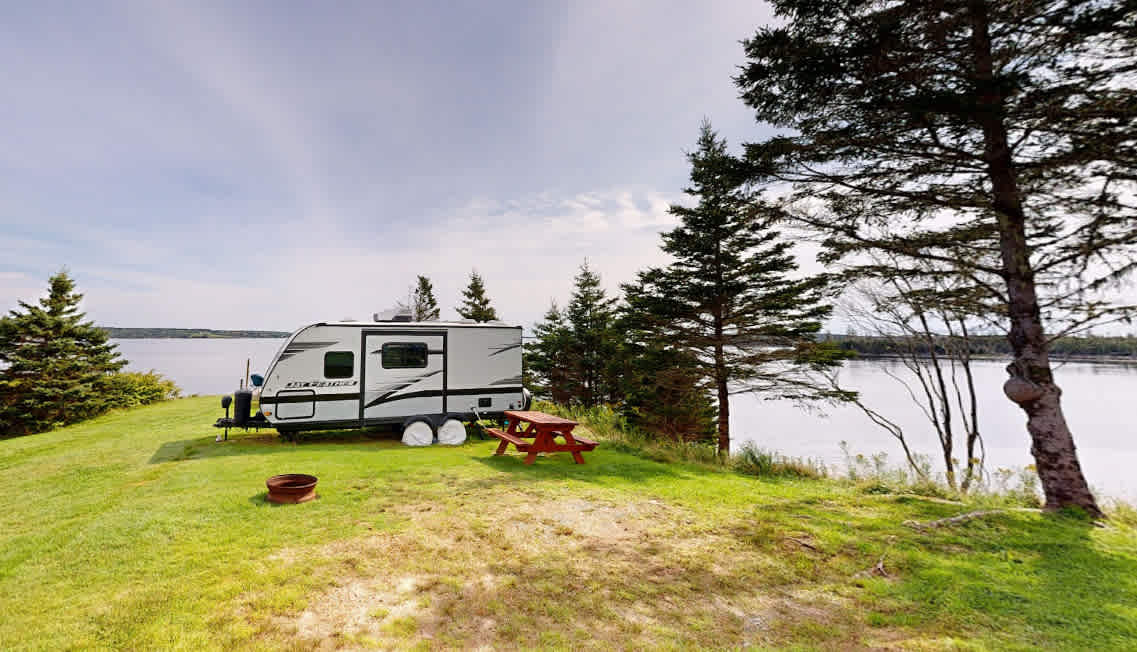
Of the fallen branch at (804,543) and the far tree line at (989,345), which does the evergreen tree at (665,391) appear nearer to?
the far tree line at (989,345)

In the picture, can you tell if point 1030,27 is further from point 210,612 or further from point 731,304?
point 210,612

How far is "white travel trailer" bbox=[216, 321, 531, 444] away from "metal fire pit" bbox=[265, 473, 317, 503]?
12.5ft

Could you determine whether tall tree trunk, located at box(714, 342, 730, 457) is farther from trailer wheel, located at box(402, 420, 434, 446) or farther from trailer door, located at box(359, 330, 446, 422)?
trailer wheel, located at box(402, 420, 434, 446)

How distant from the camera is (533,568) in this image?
4.30 meters

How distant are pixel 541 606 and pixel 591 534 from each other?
5.42ft

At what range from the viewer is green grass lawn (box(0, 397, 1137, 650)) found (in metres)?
3.25

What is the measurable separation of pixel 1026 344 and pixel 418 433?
10.9 meters

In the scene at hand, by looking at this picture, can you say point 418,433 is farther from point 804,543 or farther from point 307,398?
point 804,543

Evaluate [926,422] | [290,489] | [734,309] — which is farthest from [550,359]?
[926,422]

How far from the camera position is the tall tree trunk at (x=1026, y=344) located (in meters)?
5.71

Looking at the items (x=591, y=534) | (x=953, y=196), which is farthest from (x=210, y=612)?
(x=953, y=196)

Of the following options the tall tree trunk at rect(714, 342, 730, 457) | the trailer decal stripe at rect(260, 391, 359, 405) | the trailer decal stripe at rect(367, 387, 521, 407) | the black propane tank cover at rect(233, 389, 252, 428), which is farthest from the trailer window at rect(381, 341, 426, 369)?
the tall tree trunk at rect(714, 342, 730, 457)

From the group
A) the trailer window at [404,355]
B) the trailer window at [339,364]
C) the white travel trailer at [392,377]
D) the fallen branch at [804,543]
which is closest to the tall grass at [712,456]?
the white travel trailer at [392,377]

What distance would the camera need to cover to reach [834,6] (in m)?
6.07
